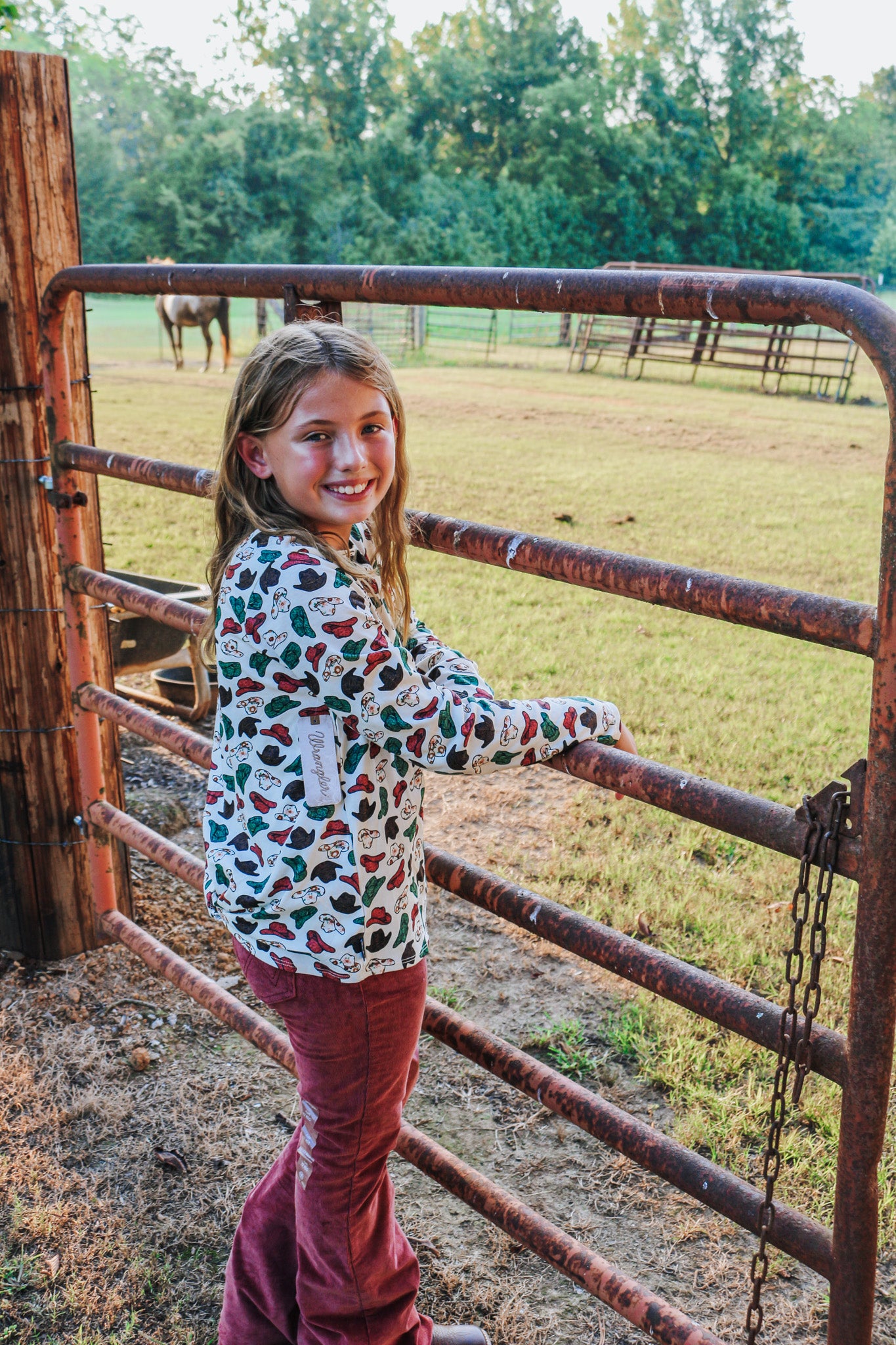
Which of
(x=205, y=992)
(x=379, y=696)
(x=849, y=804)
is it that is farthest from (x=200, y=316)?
(x=849, y=804)

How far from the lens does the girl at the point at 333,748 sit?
1380 millimetres

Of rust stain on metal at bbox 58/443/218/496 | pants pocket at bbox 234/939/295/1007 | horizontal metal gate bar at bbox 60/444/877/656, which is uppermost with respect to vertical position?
horizontal metal gate bar at bbox 60/444/877/656

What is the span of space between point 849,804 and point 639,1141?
0.61 metres

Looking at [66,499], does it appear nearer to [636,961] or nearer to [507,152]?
[636,961]

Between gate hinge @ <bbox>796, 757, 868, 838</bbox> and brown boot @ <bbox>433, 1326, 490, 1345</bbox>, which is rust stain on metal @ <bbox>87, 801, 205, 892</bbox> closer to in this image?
brown boot @ <bbox>433, 1326, 490, 1345</bbox>

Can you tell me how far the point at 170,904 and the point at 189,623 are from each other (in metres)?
1.48

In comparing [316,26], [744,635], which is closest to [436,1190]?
[744,635]

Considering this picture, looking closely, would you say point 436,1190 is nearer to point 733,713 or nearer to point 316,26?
point 733,713

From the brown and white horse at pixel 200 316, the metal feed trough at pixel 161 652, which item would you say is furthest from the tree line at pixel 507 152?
the metal feed trough at pixel 161 652

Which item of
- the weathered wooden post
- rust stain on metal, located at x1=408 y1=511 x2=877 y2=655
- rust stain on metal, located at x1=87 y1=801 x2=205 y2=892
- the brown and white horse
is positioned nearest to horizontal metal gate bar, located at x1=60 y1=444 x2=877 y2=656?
rust stain on metal, located at x1=408 y1=511 x2=877 y2=655

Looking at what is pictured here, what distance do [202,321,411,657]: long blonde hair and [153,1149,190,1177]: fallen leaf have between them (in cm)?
124

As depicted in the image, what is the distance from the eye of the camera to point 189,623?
208cm

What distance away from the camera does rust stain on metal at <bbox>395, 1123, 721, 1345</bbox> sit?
4.88 ft

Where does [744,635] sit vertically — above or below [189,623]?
below
